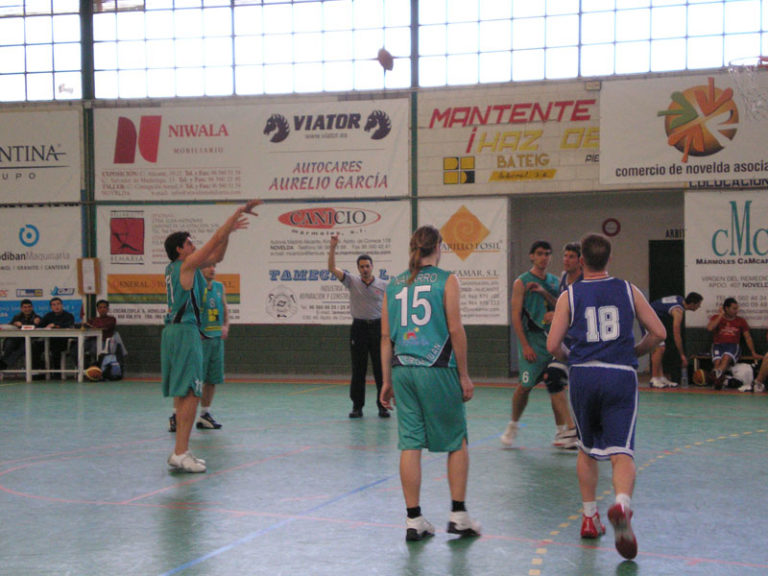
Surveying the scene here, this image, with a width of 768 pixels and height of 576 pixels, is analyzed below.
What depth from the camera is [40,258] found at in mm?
18703

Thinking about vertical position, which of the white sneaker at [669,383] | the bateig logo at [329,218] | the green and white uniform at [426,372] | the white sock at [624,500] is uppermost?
the bateig logo at [329,218]

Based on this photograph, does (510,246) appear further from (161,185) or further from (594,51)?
(161,185)

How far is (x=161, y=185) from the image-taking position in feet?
60.3

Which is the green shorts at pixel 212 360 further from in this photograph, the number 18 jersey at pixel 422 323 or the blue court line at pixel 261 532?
the number 18 jersey at pixel 422 323

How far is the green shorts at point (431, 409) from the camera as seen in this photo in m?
5.42

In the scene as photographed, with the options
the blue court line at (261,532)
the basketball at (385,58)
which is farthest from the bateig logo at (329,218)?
the blue court line at (261,532)

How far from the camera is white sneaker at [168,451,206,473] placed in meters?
7.66

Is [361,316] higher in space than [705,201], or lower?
lower

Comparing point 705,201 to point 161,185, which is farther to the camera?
point 161,185

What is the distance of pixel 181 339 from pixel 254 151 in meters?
10.8

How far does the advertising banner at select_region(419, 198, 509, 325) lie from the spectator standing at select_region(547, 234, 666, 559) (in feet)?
38.4

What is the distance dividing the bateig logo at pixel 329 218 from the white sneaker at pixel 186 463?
405 inches

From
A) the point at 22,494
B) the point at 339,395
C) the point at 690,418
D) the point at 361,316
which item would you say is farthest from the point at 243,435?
the point at 690,418

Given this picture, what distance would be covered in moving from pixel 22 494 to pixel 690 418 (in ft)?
25.9
